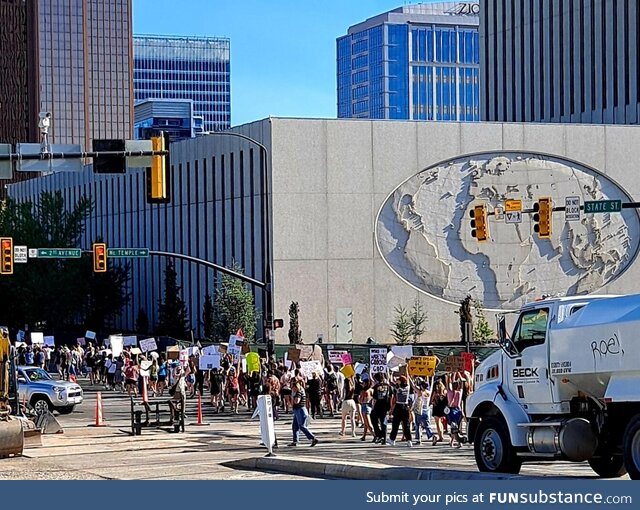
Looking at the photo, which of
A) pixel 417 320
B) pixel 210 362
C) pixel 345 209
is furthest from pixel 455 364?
pixel 345 209

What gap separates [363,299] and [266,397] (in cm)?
4008

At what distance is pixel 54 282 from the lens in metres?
85.6

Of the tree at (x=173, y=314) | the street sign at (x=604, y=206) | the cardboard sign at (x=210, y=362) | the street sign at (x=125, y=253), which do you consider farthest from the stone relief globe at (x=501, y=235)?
the street sign at (x=604, y=206)

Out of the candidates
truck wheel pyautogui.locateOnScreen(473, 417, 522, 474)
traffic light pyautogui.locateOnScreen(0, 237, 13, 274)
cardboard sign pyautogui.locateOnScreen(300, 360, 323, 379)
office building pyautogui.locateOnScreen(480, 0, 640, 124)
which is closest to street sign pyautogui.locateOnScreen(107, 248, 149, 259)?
Answer: traffic light pyautogui.locateOnScreen(0, 237, 13, 274)

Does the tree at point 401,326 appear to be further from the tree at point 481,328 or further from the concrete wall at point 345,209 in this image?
the tree at point 481,328

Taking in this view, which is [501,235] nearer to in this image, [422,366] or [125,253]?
[125,253]

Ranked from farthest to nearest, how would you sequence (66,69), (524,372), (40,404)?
(66,69)
(40,404)
(524,372)

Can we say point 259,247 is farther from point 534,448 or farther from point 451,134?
point 534,448

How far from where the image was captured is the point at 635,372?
17938mm

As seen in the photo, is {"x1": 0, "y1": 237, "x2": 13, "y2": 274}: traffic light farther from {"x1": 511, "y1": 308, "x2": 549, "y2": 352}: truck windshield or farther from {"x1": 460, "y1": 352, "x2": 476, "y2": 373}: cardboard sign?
{"x1": 511, "y1": 308, "x2": 549, "y2": 352}: truck windshield

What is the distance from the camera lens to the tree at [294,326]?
60875 millimetres

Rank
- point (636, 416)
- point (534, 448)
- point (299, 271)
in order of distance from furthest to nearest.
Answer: point (299, 271) → point (534, 448) → point (636, 416)

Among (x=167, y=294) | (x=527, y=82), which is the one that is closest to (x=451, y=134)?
(x=167, y=294)

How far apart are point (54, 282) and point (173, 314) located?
1498 cm
